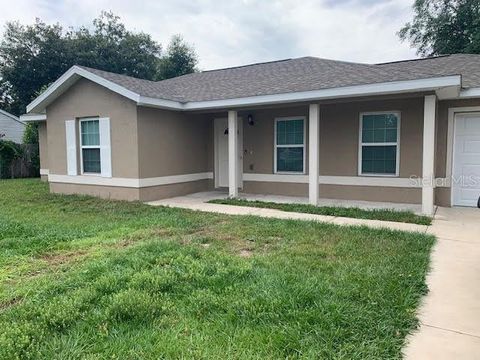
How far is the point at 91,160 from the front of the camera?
9.80 meters

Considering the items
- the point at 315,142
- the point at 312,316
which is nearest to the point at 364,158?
the point at 315,142

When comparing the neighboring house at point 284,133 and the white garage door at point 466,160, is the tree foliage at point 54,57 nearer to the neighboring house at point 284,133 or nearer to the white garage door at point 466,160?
the neighboring house at point 284,133

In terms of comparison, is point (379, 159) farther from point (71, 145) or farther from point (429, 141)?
point (71, 145)

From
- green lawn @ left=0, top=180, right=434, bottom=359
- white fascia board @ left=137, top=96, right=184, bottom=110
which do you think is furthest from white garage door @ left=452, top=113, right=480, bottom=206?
white fascia board @ left=137, top=96, right=184, bottom=110

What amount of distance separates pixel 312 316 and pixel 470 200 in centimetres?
717

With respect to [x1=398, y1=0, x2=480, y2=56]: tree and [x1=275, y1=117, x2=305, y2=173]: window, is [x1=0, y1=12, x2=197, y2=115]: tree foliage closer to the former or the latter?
[x1=398, y1=0, x2=480, y2=56]: tree

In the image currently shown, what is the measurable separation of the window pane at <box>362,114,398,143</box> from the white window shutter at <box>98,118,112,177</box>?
6.33m

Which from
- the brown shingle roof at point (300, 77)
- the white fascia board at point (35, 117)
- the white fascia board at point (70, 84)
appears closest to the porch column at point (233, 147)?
the brown shingle roof at point (300, 77)

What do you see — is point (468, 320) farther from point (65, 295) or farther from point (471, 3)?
point (471, 3)

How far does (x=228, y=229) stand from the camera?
5.86m

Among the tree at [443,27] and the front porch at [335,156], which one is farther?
the tree at [443,27]

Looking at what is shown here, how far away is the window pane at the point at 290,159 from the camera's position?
952cm

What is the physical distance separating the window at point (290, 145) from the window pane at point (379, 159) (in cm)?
158

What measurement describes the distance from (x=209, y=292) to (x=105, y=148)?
23.1ft
